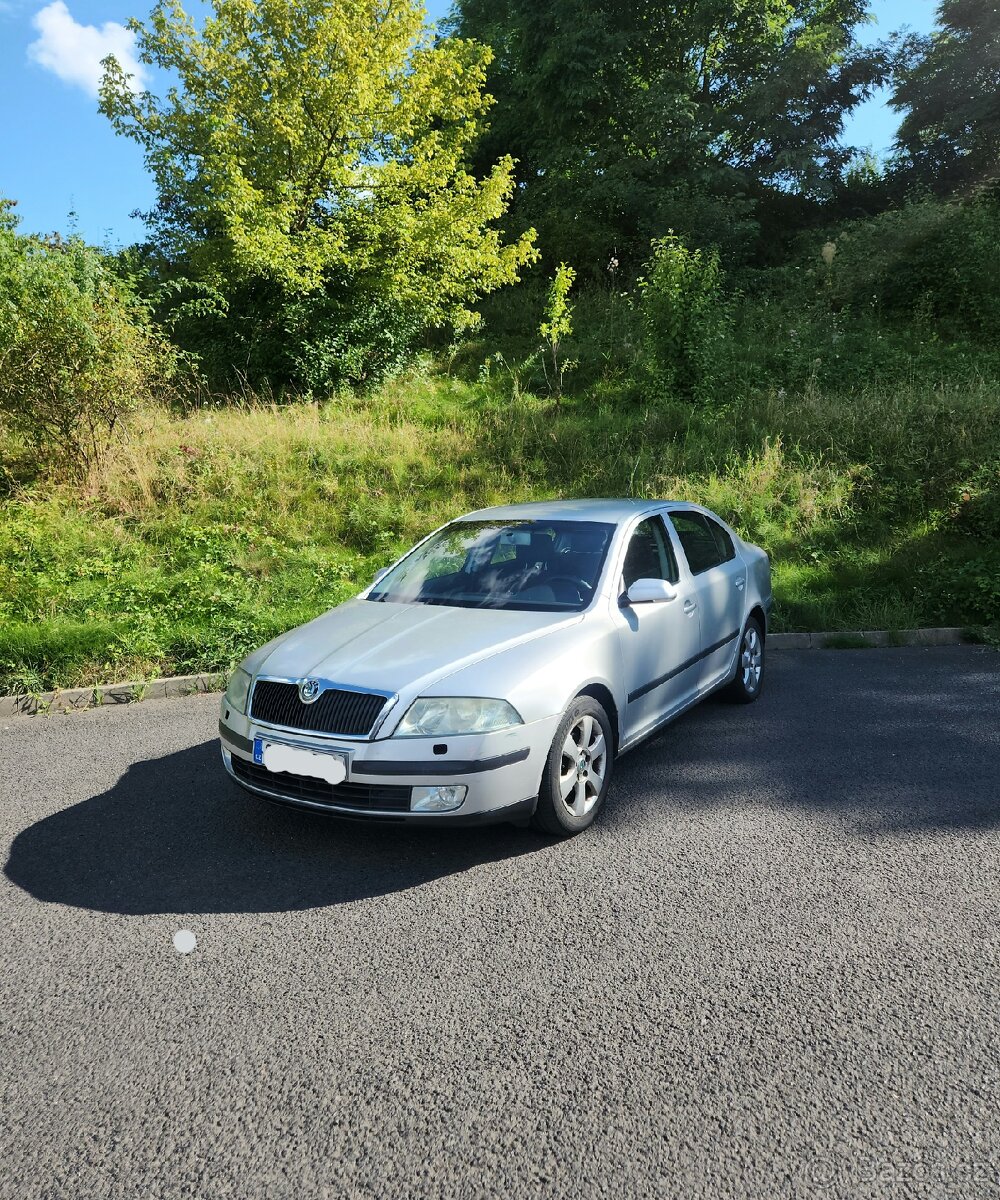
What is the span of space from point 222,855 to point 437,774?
120cm

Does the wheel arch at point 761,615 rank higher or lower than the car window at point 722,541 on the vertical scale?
lower

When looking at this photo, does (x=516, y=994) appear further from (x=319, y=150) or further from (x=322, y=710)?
(x=319, y=150)

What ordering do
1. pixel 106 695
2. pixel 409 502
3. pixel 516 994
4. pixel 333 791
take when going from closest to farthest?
pixel 516 994 < pixel 333 791 < pixel 106 695 < pixel 409 502

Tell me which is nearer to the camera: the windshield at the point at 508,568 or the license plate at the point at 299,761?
the license plate at the point at 299,761

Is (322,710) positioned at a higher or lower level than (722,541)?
lower

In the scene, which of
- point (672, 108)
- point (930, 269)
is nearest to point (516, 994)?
point (930, 269)

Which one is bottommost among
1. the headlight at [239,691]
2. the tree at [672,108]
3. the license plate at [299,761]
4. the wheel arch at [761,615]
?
the wheel arch at [761,615]

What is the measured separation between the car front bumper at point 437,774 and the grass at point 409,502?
160 inches

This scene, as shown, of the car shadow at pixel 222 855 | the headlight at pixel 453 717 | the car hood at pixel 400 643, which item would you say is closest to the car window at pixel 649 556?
the car hood at pixel 400 643

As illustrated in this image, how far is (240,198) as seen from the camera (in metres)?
16.2

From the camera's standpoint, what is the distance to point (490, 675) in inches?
151

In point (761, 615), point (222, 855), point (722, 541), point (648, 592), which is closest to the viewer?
point (222, 855)

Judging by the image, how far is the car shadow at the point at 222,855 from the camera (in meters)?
3.63

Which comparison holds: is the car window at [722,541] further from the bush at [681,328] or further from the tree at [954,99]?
the tree at [954,99]
